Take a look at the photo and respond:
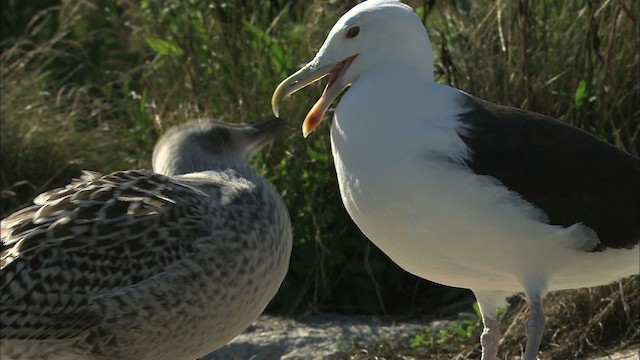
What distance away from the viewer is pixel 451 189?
4.54 m

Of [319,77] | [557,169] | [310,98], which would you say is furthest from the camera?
[310,98]

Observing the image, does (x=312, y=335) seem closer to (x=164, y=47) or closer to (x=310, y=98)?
(x=310, y=98)

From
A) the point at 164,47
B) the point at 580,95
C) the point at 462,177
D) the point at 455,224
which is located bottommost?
the point at 455,224

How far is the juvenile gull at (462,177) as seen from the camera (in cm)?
456

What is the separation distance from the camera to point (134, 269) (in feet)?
15.8

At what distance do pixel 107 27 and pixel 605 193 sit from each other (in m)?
6.91

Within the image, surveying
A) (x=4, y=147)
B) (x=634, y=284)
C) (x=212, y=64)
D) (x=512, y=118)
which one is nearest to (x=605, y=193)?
(x=512, y=118)

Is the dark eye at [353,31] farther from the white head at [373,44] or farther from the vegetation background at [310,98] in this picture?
the vegetation background at [310,98]

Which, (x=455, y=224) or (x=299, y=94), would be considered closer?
(x=455, y=224)

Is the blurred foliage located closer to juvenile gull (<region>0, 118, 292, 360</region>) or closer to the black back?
the black back

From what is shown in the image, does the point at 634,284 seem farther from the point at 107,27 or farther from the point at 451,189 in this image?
the point at 107,27

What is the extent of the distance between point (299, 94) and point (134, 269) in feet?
10.9

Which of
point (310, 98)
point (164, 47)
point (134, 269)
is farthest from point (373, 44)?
point (164, 47)

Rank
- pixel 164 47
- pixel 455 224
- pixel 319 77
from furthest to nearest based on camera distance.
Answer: pixel 164 47
pixel 319 77
pixel 455 224
